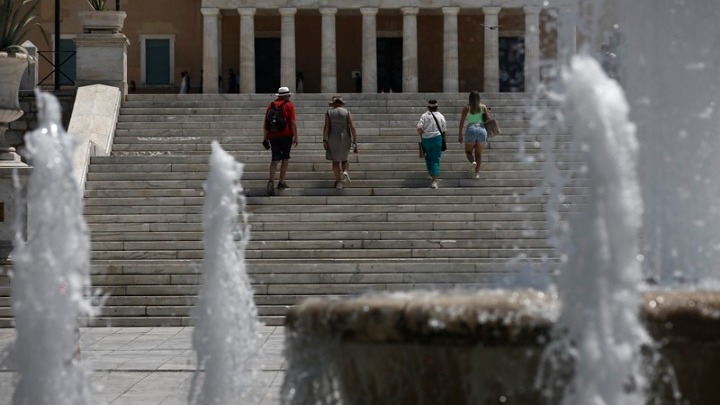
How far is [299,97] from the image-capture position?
28.0m

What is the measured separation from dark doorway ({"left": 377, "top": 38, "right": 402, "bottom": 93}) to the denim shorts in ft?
88.2

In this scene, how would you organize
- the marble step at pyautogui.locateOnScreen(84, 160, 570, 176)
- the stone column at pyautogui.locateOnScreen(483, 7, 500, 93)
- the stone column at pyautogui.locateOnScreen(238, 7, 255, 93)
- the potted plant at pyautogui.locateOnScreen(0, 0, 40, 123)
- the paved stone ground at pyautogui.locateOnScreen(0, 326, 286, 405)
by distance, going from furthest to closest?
1. the stone column at pyautogui.locateOnScreen(483, 7, 500, 93)
2. the stone column at pyautogui.locateOnScreen(238, 7, 255, 93)
3. the marble step at pyautogui.locateOnScreen(84, 160, 570, 176)
4. the potted plant at pyautogui.locateOnScreen(0, 0, 40, 123)
5. the paved stone ground at pyautogui.locateOnScreen(0, 326, 286, 405)

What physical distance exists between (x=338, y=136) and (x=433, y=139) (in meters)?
1.30

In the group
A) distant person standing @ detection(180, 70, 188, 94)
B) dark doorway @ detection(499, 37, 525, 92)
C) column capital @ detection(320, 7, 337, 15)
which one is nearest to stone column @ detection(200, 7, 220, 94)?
distant person standing @ detection(180, 70, 188, 94)

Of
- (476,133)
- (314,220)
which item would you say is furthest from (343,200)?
(476,133)

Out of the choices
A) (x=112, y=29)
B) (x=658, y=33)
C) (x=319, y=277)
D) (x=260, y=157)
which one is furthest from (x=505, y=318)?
(x=112, y=29)

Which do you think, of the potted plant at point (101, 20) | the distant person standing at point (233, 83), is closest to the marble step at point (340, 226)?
the potted plant at point (101, 20)

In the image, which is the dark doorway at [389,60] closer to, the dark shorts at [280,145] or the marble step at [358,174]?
the marble step at [358,174]

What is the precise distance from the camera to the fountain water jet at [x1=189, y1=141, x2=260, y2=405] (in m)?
9.54

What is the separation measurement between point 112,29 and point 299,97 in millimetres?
3848

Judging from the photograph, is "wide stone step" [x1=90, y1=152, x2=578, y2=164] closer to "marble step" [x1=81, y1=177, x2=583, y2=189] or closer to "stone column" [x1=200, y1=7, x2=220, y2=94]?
"marble step" [x1=81, y1=177, x2=583, y2=189]

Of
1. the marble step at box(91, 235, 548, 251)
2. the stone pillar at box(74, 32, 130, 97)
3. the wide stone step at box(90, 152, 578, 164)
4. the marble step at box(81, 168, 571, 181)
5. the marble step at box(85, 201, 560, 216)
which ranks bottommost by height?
the marble step at box(91, 235, 548, 251)

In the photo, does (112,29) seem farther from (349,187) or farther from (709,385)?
(709,385)

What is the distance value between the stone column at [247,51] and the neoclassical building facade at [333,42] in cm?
4
